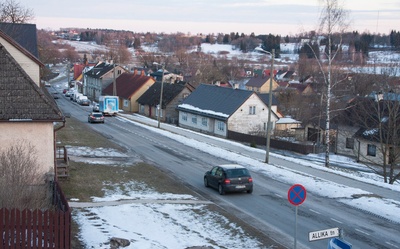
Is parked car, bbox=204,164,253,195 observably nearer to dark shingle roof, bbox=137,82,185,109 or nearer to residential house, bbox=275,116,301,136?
residential house, bbox=275,116,301,136

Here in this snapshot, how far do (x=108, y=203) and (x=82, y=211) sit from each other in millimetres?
1806

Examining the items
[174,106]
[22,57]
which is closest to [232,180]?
[22,57]

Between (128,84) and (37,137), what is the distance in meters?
66.7

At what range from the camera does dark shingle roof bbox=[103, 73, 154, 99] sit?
264 ft

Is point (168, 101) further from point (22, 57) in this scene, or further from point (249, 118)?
point (22, 57)

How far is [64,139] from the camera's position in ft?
126

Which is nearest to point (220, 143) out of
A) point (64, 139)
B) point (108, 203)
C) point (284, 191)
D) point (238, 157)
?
point (238, 157)

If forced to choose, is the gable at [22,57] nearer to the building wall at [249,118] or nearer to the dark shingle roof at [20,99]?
the dark shingle roof at [20,99]

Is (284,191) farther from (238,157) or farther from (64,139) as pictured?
(64,139)

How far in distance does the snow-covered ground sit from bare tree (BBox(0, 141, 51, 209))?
5.77 ft

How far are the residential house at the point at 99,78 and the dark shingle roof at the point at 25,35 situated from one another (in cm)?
5109

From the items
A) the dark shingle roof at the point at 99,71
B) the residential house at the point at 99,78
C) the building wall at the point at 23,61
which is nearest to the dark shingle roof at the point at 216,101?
the residential house at the point at 99,78

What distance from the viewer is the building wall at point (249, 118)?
55.6 metres

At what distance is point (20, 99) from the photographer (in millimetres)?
19047
